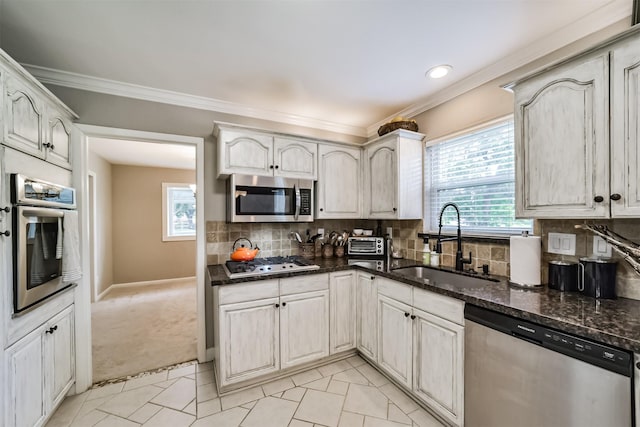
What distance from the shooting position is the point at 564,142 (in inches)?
57.4

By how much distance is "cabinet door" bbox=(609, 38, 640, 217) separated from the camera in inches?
47.9

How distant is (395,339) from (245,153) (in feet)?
6.68

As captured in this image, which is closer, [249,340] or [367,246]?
[249,340]

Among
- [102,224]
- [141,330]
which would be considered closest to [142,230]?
[102,224]

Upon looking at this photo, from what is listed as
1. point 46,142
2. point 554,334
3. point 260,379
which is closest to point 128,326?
point 260,379

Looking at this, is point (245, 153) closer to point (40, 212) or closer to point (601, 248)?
point (40, 212)

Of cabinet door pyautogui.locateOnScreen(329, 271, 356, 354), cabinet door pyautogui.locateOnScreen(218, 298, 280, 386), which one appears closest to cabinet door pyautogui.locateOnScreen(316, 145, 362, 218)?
cabinet door pyautogui.locateOnScreen(329, 271, 356, 354)

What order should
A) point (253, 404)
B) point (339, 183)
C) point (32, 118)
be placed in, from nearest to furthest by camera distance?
point (32, 118) → point (253, 404) → point (339, 183)

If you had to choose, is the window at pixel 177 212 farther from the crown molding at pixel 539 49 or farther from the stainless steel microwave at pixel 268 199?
the crown molding at pixel 539 49

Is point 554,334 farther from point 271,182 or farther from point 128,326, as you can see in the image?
point 128,326

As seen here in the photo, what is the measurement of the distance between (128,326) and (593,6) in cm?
521

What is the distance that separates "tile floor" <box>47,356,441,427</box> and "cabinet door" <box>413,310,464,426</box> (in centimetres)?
17

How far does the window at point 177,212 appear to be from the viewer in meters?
5.77

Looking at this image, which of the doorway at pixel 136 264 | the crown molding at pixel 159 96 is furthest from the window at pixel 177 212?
the crown molding at pixel 159 96
